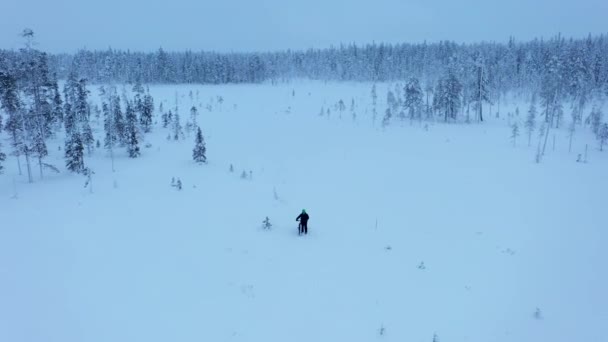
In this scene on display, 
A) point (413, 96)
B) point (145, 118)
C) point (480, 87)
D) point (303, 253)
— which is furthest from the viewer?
point (480, 87)

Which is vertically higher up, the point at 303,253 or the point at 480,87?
the point at 480,87

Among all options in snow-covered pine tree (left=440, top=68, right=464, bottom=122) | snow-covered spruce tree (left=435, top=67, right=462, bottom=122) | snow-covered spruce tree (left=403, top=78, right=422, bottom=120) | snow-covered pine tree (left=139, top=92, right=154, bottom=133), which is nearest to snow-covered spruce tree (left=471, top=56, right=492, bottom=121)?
snow-covered spruce tree (left=435, top=67, right=462, bottom=122)

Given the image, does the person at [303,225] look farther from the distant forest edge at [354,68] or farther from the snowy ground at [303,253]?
the distant forest edge at [354,68]

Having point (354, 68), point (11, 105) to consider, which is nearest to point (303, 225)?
point (11, 105)

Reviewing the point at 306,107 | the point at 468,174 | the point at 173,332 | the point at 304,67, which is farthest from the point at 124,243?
the point at 304,67

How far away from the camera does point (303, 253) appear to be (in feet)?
58.8

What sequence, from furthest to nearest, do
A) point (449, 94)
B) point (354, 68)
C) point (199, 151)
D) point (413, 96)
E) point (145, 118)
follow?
point (354, 68), point (413, 96), point (449, 94), point (145, 118), point (199, 151)

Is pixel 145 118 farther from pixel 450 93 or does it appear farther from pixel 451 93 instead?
pixel 451 93

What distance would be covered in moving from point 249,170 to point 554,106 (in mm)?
46775

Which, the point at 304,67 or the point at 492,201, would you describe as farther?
the point at 304,67

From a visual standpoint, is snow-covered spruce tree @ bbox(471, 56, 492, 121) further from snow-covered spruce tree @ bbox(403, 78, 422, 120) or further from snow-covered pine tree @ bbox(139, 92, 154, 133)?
snow-covered pine tree @ bbox(139, 92, 154, 133)

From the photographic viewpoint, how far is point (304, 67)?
152 m

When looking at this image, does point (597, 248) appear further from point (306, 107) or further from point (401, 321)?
point (306, 107)

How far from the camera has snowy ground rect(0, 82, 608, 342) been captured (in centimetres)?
1277
